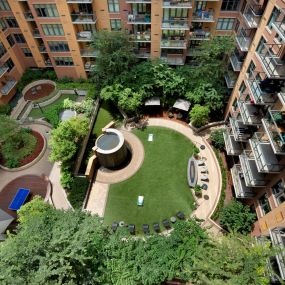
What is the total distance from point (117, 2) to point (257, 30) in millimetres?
21360

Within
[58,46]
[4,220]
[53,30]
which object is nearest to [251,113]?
[4,220]

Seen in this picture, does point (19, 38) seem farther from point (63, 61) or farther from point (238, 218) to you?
point (238, 218)

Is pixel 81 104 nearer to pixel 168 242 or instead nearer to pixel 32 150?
pixel 32 150

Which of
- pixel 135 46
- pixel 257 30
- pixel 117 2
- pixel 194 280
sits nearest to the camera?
pixel 194 280

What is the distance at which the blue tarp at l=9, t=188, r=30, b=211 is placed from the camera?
30453 mm

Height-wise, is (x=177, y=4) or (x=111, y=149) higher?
(x=177, y=4)

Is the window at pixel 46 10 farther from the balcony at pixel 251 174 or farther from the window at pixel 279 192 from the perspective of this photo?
the window at pixel 279 192

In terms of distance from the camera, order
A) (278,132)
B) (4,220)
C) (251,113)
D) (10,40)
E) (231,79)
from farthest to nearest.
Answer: (10,40) < (231,79) < (4,220) < (251,113) < (278,132)

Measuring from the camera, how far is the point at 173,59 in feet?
134

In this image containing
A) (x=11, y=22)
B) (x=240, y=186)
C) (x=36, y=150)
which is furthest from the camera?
(x=11, y=22)

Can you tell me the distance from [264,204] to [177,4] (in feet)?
96.7

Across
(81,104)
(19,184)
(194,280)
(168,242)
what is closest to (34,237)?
(168,242)

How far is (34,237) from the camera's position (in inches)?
717

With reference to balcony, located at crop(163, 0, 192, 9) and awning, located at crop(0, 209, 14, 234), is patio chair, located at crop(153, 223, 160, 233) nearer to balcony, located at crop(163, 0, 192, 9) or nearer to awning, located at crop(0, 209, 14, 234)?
awning, located at crop(0, 209, 14, 234)
